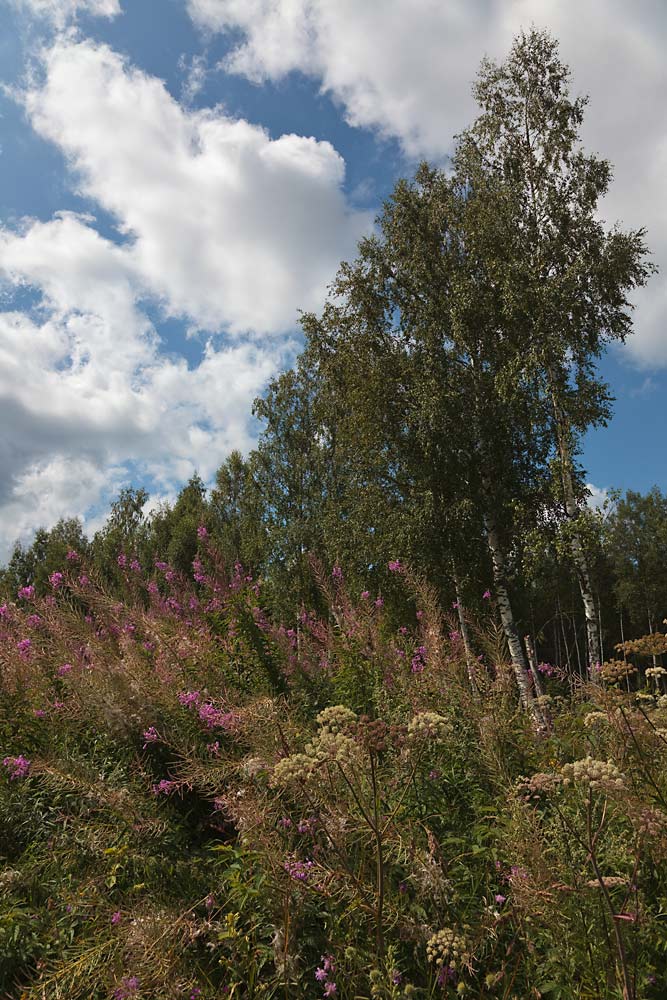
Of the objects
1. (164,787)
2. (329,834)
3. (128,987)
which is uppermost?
(164,787)

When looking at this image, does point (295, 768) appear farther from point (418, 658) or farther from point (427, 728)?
point (418, 658)

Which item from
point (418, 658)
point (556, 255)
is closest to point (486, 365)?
point (556, 255)

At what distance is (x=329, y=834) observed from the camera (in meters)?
2.50

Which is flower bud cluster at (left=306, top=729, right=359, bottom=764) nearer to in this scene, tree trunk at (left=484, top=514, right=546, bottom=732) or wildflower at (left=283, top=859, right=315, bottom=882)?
wildflower at (left=283, top=859, right=315, bottom=882)

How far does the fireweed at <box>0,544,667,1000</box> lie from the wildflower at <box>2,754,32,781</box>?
0.07 ft

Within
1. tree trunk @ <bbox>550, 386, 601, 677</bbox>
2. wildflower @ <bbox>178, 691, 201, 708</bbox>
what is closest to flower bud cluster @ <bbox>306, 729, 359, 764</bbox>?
wildflower @ <bbox>178, 691, 201, 708</bbox>

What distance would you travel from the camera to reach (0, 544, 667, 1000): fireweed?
2.37 metres

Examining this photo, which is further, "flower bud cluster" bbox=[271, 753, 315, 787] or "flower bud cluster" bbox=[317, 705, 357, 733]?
"flower bud cluster" bbox=[317, 705, 357, 733]

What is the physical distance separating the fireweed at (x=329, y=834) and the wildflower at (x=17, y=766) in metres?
0.02

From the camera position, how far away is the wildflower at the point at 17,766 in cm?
409

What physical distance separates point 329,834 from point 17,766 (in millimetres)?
2791

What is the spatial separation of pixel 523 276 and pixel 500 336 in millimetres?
1691

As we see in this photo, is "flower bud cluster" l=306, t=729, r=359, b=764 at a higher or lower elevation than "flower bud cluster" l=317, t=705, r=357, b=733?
lower

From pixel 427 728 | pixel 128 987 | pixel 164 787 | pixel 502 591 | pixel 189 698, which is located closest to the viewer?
pixel 128 987
